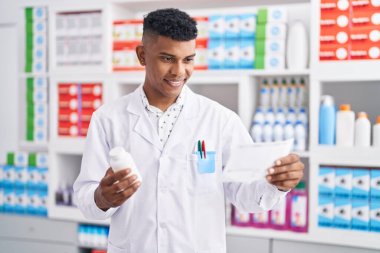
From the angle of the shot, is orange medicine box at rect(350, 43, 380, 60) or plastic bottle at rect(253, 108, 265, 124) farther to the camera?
plastic bottle at rect(253, 108, 265, 124)

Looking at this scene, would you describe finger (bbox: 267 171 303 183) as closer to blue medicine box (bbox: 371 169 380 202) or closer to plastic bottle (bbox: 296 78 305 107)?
blue medicine box (bbox: 371 169 380 202)

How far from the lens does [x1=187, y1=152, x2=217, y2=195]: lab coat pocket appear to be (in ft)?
5.65

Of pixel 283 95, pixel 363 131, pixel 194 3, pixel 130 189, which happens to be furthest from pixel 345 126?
pixel 130 189

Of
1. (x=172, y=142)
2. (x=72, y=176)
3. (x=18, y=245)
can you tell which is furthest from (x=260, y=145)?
(x=18, y=245)

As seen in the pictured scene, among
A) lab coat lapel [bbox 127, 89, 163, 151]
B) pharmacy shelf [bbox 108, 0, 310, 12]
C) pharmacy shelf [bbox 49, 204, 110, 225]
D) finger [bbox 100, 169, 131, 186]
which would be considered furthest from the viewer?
pharmacy shelf [bbox 49, 204, 110, 225]

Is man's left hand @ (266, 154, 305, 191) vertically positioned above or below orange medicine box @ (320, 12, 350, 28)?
below

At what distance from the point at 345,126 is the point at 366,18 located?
0.71 meters

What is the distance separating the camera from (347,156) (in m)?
3.05

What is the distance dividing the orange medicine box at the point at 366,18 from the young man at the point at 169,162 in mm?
1627

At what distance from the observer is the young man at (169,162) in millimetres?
1700

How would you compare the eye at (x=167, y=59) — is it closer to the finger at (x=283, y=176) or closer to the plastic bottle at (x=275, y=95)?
the finger at (x=283, y=176)

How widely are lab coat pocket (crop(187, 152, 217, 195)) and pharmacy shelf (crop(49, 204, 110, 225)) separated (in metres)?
2.08

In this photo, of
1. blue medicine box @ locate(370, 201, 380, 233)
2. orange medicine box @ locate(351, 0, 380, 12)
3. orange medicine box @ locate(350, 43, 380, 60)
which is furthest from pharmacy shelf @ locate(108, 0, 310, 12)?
blue medicine box @ locate(370, 201, 380, 233)

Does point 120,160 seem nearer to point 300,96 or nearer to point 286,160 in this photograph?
point 286,160
